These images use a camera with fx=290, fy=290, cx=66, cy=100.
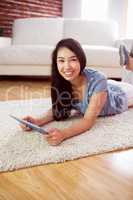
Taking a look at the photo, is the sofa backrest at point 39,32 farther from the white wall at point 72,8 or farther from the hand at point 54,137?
the hand at point 54,137

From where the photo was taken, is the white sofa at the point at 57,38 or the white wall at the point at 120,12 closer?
the white sofa at the point at 57,38

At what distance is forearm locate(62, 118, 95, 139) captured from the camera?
1.24 metres

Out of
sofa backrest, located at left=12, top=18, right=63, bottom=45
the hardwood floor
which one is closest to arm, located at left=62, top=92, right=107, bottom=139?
the hardwood floor

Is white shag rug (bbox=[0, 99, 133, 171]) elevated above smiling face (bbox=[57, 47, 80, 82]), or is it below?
below

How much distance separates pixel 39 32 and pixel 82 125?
106 inches

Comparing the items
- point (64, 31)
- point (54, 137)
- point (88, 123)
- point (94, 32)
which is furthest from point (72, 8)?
point (54, 137)

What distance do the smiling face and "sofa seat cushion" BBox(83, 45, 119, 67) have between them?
1.78 m

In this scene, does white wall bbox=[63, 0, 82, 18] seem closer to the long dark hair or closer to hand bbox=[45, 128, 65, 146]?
the long dark hair

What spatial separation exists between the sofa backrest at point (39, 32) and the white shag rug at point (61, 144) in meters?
2.30

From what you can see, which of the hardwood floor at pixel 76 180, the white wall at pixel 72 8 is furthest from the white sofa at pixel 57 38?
the hardwood floor at pixel 76 180

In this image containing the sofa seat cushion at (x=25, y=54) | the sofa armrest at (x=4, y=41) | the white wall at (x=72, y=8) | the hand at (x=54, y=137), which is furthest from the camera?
the white wall at (x=72, y=8)

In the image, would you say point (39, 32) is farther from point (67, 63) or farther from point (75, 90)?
point (67, 63)

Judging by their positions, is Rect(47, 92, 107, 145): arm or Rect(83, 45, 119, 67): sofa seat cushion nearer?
Rect(47, 92, 107, 145): arm

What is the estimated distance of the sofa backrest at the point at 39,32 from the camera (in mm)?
3799
